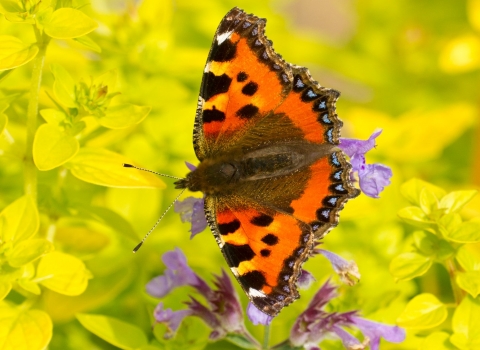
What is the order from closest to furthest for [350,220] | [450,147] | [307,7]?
[350,220] → [450,147] → [307,7]

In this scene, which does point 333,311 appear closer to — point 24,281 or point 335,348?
point 335,348

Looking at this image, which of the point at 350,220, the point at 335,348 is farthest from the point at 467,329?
the point at 350,220

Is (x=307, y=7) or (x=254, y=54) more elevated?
(x=307, y=7)

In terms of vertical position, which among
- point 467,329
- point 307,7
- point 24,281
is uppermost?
point 307,7

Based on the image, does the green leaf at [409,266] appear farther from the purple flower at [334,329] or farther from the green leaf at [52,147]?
the green leaf at [52,147]

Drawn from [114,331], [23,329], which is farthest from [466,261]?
[23,329]

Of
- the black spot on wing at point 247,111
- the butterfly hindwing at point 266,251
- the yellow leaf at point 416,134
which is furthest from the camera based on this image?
the yellow leaf at point 416,134

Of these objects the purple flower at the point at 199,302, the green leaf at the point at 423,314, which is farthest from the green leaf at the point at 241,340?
the green leaf at the point at 423,314
